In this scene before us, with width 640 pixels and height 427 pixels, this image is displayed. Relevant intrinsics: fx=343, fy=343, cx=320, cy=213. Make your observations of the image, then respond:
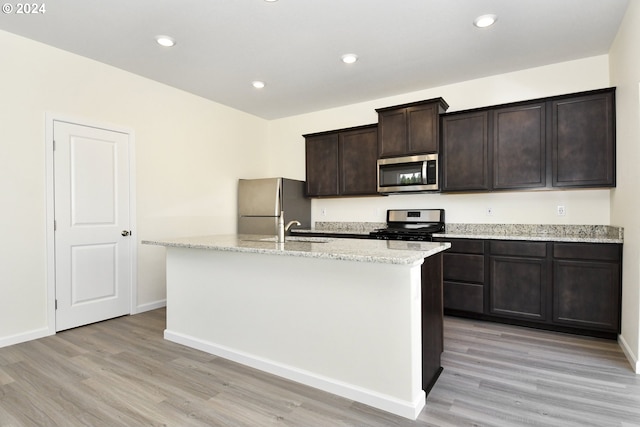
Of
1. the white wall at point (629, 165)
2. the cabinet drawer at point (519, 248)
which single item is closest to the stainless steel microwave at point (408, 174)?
the cabinet drawer at point (519, 248)

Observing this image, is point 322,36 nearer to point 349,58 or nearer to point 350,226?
point 349,58

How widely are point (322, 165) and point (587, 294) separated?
3302mm

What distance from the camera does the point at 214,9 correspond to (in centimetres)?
260

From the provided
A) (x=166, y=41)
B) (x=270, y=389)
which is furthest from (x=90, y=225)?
(x=270, y=389)

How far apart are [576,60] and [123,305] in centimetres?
544

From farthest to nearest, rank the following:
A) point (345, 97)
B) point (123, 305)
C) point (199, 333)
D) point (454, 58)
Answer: point (345, 97)
point (123, 305)
point (454, 58)
point (199, 333)

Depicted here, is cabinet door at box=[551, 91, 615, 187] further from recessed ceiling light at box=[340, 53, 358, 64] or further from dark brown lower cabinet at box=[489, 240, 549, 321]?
recessed ceiling light at box=[340, 53, 358, 64]

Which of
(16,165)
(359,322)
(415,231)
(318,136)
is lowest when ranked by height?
(359,322)

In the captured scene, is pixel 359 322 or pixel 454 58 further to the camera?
pixel 454 58

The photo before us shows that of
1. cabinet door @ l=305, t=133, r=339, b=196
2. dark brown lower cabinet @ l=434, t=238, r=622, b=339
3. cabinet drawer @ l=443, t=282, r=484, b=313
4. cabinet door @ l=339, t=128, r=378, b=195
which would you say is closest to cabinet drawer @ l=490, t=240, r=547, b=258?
dark brown lower cabinet @ l=434, t=238, r=622, b=339

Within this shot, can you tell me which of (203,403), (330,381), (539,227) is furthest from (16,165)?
(539,227)

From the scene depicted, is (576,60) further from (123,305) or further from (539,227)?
(123,305)

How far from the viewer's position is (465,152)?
3.80 metres

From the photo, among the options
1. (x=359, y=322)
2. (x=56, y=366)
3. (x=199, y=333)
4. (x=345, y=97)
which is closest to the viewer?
(x=359, y=322)
